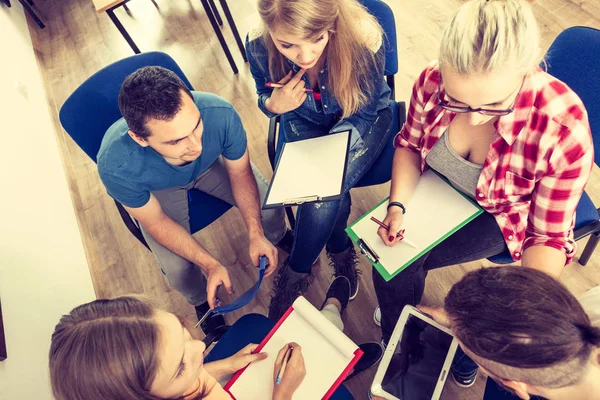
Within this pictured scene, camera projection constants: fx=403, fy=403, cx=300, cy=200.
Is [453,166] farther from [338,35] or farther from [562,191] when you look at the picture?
[338,35]

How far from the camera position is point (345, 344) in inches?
45.1

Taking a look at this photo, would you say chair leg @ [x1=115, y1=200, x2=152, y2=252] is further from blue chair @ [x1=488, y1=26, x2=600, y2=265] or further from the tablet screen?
blue chair @ [x1=488, y1=26, x2=600, y2=265]

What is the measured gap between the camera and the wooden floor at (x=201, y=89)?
1.87m

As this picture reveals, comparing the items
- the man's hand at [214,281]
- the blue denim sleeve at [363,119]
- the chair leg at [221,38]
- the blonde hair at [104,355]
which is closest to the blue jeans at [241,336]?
the man's hand at [214,281]

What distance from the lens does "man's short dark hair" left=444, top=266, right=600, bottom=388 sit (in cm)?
76

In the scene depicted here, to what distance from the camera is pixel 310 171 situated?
1.44 metres

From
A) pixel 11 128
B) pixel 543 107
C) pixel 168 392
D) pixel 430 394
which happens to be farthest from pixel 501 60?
pixel 11 128

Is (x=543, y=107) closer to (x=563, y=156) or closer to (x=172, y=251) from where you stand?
(x=563, y=156)

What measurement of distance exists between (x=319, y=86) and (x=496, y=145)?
686 mm

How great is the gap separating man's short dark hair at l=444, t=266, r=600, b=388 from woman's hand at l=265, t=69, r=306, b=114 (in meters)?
0.93

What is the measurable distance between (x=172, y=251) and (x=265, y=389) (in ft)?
2.23

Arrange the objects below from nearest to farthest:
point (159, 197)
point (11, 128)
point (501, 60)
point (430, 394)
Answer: point (501, 60), point (430, 394), point (159, 197), point (11, 128)

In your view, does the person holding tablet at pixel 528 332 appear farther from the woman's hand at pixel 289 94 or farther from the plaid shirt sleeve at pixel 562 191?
the woman's hand at pixel 289 94

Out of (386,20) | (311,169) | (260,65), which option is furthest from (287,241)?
(386,20)
